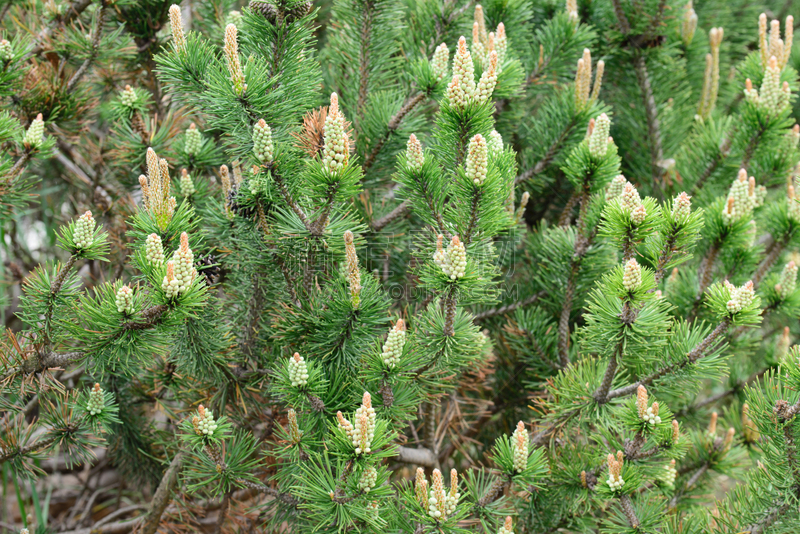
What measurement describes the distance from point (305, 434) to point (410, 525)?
7.6 inches

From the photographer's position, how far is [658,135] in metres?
1.39

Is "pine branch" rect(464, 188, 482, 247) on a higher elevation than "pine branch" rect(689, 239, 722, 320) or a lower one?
higher

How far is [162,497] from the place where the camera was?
3.45 feet

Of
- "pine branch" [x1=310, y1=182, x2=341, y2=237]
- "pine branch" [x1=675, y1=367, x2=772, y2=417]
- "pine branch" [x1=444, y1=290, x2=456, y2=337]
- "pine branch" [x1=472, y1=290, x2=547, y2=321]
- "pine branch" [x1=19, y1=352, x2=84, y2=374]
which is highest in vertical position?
"pine branch" [x1=310, y1=182, x2=341, y2=237]

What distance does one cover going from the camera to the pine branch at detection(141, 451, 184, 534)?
1049 mm

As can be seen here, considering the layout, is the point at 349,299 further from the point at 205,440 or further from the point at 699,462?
the point at 699,462

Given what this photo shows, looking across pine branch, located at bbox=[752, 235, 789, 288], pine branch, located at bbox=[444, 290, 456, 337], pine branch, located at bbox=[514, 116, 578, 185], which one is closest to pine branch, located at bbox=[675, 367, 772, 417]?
pine branch, located at bbox=[752, 235, 789, 288]

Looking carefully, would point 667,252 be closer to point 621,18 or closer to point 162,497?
point 621,18

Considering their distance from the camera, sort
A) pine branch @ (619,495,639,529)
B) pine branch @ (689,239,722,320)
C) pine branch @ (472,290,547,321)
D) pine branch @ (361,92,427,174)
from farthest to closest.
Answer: pine branch @ (472,290,547,321), pine branch @ (689,239,722,320), pine branch @ (361,92,427,174), pine branch @ (619,495,639,529)

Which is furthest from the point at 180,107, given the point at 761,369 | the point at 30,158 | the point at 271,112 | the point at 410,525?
the point at 761,369

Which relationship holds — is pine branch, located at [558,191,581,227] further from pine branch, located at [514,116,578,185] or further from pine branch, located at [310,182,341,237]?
pine branch, located at [310,182,341,237]

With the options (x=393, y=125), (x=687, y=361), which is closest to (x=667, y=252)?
(x=687, y=361)

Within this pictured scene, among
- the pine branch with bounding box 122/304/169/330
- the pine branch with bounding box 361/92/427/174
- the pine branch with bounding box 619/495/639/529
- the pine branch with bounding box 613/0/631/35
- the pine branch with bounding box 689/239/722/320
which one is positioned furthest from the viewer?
the pine branch with bounding box 613/0/631/35

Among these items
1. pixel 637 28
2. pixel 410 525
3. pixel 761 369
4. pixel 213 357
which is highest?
pixel 637 28
